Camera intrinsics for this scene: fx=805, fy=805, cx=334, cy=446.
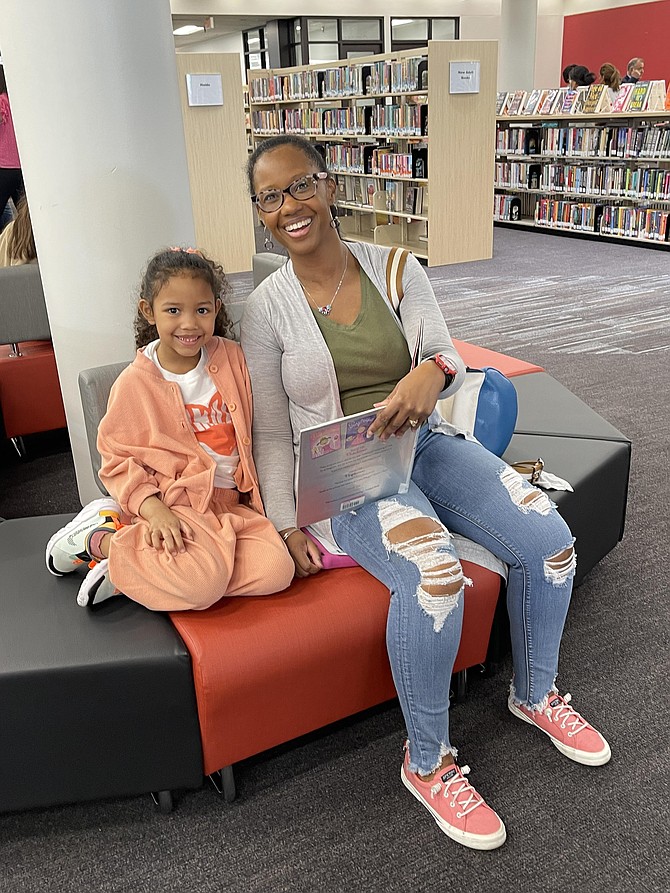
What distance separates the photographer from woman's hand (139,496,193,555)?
1635 mm

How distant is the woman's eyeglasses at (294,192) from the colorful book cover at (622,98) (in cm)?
767

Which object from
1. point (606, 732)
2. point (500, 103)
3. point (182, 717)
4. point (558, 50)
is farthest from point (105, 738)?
point (558, 50)

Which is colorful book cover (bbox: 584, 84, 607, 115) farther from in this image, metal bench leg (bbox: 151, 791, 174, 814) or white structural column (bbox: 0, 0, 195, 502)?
metal bench leg (bbox: 151, 791, 174, 814)

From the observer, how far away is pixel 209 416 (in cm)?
183

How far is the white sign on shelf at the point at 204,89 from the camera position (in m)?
6.89

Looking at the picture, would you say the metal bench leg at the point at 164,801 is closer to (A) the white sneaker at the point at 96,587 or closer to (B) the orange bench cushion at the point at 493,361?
(A) the white sneaker at the point at 96,587

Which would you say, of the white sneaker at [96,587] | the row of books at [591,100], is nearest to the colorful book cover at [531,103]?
the row of books at [591,100]

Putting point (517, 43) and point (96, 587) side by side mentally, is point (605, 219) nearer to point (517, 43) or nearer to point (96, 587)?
point (517, 43)

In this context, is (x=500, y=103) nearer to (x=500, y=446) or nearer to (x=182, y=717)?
(x=500, y=446)

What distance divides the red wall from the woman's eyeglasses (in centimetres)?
1420

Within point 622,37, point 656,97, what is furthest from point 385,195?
point 622,37

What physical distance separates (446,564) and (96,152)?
5.17 feet

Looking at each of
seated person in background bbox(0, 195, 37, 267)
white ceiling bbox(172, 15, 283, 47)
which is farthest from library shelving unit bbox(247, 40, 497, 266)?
white ceiling bbox(172, 15, 283, 47)

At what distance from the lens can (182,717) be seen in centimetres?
156
